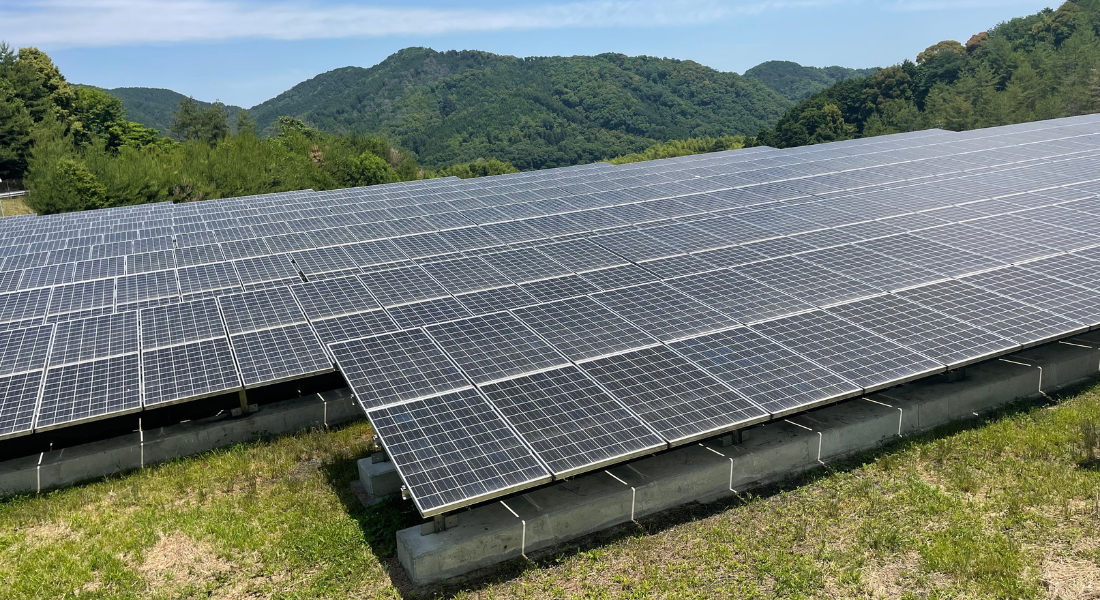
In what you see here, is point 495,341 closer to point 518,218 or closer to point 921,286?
point 921,286

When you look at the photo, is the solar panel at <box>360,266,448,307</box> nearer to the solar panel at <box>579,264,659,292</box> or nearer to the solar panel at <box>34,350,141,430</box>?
the solar panel at <box>579,264,659,292</box>

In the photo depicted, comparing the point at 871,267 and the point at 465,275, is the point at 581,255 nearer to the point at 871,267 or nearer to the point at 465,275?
the point at 465,275

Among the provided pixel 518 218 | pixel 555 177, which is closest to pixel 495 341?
pixel 518 218

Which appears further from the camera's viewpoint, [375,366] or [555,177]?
[555,177]

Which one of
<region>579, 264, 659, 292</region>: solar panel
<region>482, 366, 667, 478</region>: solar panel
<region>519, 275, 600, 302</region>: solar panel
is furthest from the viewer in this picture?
<region>579, 264, 659, 292</region>: solar panel

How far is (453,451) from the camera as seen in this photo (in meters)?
12.2

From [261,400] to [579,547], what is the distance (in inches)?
377

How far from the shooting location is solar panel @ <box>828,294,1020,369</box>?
1515cm

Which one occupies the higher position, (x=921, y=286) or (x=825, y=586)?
(x=921, y=286)

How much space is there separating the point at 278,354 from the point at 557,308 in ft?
21.9

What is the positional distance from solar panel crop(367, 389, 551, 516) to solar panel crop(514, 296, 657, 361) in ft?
9.17

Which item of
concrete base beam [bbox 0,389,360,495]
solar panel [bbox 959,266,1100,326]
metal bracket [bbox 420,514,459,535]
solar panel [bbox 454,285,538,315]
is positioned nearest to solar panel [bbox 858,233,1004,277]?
solar panel [bbox 959,266,1100,326]

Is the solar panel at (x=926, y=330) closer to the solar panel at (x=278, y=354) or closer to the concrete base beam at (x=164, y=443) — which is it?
the solar panel at (x=278, y=354)

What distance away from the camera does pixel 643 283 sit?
63.4 ft
